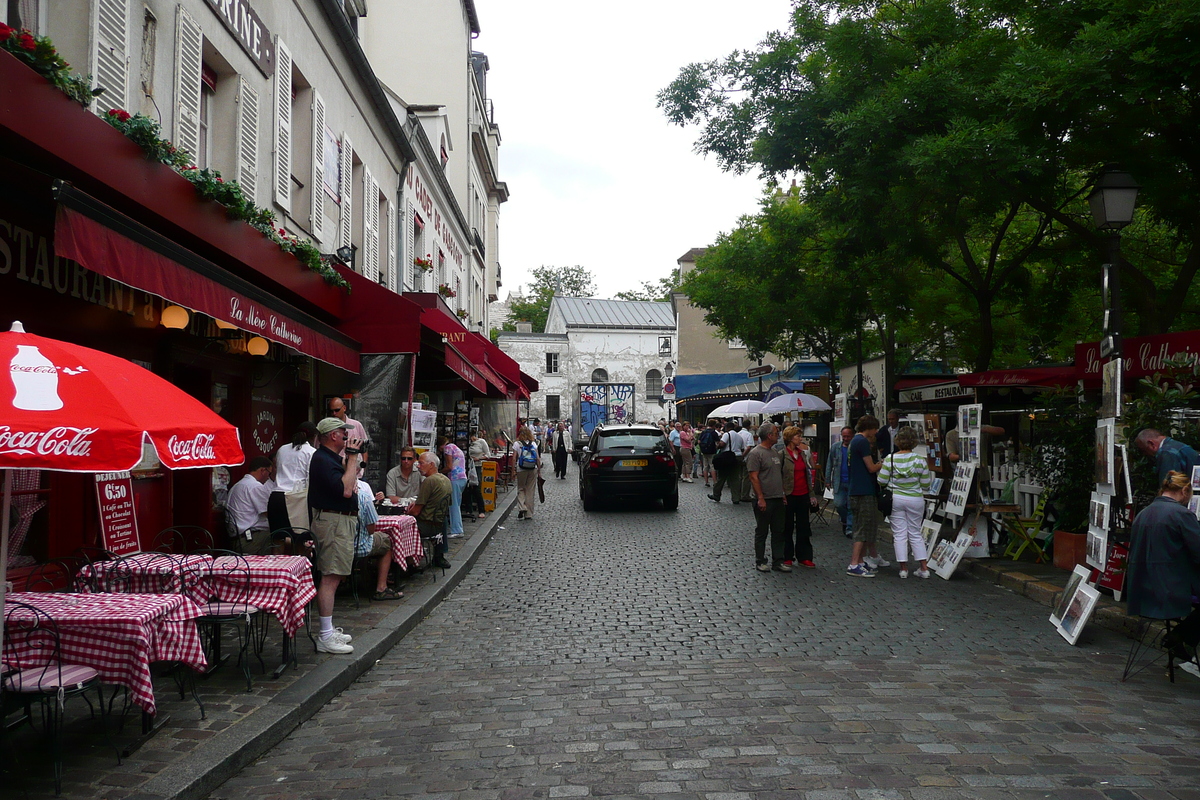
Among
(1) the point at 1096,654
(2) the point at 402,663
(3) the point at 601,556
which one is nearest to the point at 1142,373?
(1) the point at 1096,654

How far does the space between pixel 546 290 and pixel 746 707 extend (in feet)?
255

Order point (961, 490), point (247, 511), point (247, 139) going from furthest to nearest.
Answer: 1. point (961, 490)
2. point (247, 139)
3. point (247, 511)

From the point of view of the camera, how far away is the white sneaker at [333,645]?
6.48 metres

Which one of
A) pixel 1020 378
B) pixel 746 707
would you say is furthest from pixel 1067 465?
pixel 746 707

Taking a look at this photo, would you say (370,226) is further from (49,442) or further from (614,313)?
(614,313)

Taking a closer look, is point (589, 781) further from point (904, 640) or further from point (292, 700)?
point (904, 640)

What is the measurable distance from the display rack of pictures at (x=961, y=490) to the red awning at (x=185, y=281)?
7147mm

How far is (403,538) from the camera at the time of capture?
8.98m

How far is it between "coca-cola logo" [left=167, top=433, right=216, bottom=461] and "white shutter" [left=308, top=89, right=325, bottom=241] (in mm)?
8632

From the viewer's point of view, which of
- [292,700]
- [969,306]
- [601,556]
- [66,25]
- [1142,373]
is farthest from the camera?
[969,306]

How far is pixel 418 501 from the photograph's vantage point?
33.8 ft

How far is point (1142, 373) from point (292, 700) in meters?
10.3

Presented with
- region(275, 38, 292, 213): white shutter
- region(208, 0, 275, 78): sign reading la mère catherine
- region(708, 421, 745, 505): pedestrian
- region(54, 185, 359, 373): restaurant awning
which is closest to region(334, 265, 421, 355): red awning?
region(275, 38, 292, 213): white shutter

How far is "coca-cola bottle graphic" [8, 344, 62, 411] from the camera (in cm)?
331
